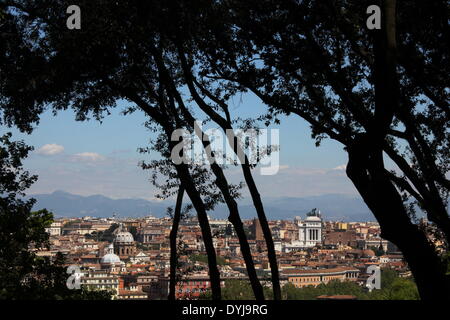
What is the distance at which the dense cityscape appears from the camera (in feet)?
163

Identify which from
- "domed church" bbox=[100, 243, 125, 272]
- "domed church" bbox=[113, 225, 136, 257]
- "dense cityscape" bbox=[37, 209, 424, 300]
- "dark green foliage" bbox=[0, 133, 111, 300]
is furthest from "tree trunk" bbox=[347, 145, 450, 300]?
"domed church" bbox=[113, 225, 136, 257]

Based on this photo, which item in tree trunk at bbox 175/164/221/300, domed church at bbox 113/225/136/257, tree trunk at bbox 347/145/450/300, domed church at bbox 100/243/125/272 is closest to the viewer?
tree trunk at bbox 347/145/450/300

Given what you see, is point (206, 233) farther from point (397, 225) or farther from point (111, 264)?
point (111, 264)

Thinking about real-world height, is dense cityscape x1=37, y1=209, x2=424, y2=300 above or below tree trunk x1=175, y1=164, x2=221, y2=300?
below

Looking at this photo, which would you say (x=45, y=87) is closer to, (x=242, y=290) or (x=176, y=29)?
(x=176, y=29)

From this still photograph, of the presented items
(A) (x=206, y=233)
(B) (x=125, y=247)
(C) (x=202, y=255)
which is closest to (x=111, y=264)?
(B) (x=125, y=247)

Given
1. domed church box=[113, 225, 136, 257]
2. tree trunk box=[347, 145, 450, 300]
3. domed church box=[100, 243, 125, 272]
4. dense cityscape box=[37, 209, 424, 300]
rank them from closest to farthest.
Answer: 1. tree trunk box=[347, 145, 450, 300]
2. dense cityscape box=[37, 209, 424, 300]
3. domed church box=[100, 243, 125, 272]
4. domed church box=[113, 225, 136, 257]

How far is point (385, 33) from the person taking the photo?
4586mm

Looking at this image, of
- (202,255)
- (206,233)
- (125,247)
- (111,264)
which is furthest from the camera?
(125,247)

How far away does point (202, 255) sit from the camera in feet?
133

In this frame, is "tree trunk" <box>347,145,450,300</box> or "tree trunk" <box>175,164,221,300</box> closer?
"tree trunk" <box>347,145,450,300</box>

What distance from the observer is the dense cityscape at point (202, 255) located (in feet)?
163

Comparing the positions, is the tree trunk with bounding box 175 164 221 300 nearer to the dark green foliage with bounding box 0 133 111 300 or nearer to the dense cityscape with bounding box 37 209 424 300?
the dark green foliage with bounding box 0 133 111 300

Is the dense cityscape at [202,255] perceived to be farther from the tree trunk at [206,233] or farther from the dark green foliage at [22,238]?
the tree trunk at [206,233]
